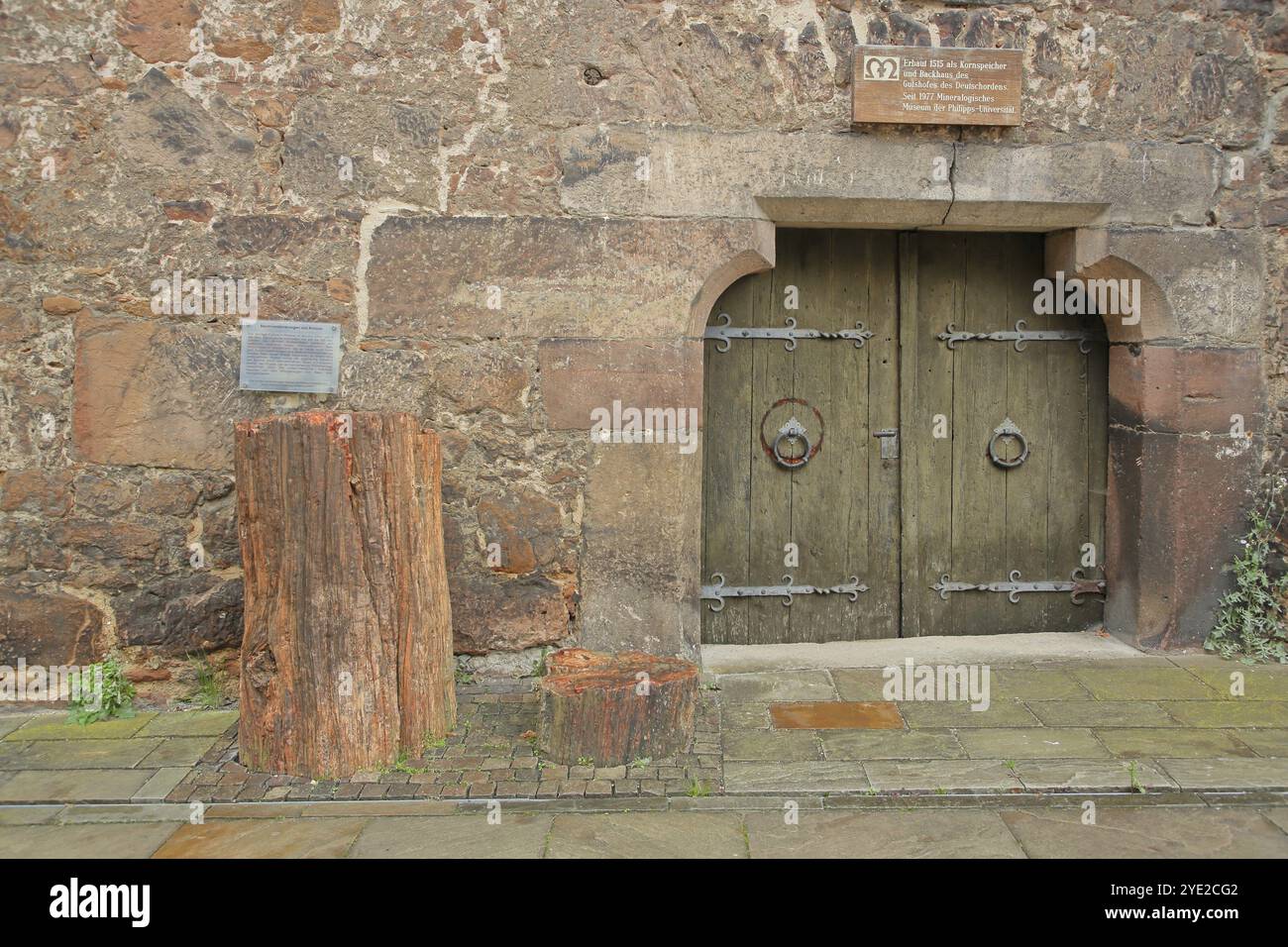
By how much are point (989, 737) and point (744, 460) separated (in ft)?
5.48

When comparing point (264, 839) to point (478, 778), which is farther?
point (478, 778)

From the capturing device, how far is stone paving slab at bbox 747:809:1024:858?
285 cm

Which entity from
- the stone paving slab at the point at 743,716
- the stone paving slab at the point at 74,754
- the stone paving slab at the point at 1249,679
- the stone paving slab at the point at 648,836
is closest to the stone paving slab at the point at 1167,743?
the stone paving slab at the point at 1249,679

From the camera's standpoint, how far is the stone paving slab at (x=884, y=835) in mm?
2852

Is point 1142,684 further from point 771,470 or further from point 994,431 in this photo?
point 771,470

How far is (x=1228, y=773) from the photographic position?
131 inches

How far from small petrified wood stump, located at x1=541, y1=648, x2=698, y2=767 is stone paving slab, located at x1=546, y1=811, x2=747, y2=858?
0.36m

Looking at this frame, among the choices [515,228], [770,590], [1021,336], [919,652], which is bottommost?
[919,652]

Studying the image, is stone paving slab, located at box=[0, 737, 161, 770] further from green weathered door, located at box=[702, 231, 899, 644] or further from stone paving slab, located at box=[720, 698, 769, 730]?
green weathered door, located at box=[702, 231, 899, 644]

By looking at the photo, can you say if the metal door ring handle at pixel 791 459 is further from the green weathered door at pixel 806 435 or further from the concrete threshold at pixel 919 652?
the concrete threshold at pixel 919 652

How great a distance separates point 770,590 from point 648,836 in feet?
6.59

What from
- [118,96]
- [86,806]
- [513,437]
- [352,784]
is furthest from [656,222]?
[86,806]

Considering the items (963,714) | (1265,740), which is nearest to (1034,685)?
(963,714)

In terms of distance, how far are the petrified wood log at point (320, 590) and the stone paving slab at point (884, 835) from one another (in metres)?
1.26
